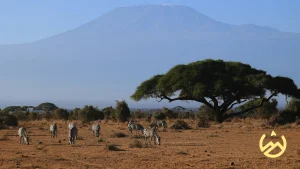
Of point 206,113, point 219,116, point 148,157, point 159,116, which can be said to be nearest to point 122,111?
point 159,116

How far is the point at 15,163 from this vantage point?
17188 millimetres

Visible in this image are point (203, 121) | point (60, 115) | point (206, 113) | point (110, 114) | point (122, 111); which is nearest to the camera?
point (203, 121)

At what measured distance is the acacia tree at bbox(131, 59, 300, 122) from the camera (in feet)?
150

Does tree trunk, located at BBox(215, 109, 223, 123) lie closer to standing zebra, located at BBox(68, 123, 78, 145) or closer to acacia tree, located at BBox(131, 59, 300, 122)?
acacia tree, located at BBox(131, 59, 300, 122)

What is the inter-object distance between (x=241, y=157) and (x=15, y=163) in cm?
798

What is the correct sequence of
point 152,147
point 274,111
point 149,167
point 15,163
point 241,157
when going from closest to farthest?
point 149,167
point 15,163
point 241,157
point 152,147
point 274,111

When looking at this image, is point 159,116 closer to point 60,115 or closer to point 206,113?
point 206,113

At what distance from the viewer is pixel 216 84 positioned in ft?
148

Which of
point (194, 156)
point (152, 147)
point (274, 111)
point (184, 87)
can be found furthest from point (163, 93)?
point (194, 156)

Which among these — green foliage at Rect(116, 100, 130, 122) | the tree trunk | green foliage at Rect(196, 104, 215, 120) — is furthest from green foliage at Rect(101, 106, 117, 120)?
the tree trunk

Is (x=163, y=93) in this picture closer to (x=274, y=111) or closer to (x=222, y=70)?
(x=222, y=70)

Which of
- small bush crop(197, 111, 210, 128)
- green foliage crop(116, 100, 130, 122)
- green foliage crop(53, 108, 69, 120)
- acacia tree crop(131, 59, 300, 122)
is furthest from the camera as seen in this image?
green foliage crop(53, 108, 69, 120)

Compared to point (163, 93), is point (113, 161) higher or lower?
lower

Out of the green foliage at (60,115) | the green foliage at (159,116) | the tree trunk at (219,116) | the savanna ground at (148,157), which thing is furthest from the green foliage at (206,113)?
the savanna ground at (148,157)
